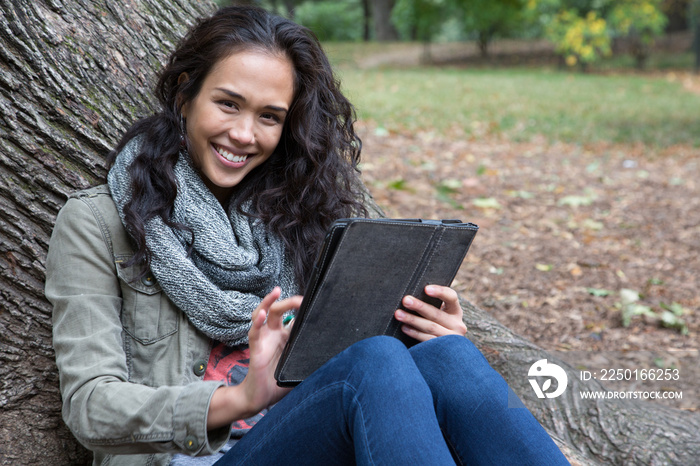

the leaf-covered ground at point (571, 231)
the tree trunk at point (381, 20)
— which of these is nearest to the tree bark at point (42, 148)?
the leaf-covered ground at point (571, 231)

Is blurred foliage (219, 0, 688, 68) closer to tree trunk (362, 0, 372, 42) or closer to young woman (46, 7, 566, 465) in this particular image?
tree trunk (362, 0, 372, 42)

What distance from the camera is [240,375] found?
6.54ft

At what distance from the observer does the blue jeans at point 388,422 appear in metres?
1.50

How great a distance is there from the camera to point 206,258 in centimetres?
184

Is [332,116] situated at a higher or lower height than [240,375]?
higher

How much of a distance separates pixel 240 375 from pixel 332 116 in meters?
0.88

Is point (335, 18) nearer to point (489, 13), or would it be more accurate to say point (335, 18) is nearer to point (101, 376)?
point (489, 13)

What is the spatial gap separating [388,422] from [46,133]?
1.30 meters

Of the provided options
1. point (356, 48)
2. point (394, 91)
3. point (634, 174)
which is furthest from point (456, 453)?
point (356, 48)

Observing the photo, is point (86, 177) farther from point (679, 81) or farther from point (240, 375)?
point (679, 81)

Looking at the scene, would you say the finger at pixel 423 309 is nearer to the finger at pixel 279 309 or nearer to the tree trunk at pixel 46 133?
the finger at pixel 279 309

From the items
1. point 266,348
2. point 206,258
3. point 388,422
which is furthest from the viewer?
point 206,258

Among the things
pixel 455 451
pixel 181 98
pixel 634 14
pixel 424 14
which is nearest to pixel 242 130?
pixel 181 98

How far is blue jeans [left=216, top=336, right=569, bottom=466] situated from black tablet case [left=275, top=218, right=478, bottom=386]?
11cm
